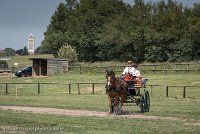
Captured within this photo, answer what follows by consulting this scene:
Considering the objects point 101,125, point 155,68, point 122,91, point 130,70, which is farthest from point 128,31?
point 101,125

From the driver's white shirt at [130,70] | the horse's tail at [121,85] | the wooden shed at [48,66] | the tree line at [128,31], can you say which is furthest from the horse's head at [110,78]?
the tree line at [128,31]

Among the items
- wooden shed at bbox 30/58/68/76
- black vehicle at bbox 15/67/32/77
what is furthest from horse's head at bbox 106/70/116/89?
black vehicle at bbox 15/67/32/77

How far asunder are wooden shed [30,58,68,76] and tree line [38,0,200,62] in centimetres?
1941

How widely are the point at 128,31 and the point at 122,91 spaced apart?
67.8m

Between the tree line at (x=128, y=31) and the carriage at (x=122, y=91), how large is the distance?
171ft

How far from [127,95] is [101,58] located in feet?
241

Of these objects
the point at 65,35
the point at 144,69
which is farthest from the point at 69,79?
the point at 65,35

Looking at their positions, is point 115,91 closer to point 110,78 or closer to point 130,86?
point 110,78

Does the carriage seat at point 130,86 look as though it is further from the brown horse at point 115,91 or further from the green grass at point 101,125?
the green grass at point 101,125

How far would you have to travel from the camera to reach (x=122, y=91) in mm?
17812

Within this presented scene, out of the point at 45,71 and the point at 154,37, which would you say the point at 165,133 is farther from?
the point at 154,37

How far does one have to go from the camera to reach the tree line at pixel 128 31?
75438 millimetres

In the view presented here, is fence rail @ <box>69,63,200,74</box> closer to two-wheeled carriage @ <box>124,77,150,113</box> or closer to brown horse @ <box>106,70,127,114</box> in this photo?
two-wheeled carriage @ <box>124,77,150,113</box>

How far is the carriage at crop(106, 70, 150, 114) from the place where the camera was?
17.4 metres
